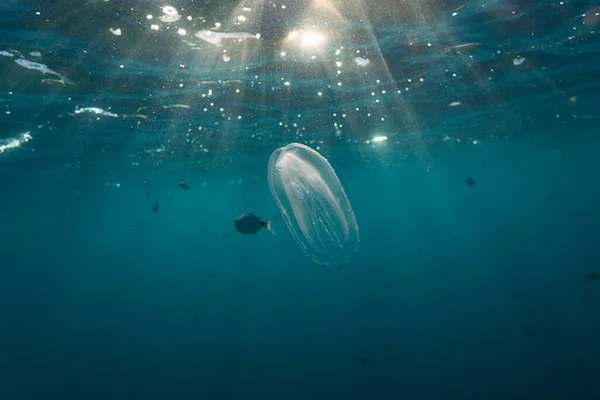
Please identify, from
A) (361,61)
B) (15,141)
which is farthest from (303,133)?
(15,141)

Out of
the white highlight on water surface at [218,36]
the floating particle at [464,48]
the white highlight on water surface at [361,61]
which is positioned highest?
the white highlight on water surface at [361,61]

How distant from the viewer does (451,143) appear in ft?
72.4

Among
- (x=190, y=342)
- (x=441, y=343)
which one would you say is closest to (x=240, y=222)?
(x=441, y=343)

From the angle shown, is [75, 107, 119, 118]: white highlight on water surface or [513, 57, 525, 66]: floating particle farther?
[75, 107, 119, 118]: white highlight on water surface

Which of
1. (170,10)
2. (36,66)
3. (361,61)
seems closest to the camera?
(170,10)

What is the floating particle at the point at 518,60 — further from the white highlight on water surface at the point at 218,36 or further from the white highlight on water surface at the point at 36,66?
the white highlight on water surface at the point at 36,66

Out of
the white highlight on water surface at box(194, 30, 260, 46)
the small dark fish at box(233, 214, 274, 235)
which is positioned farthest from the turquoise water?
the small dark fish at box(233, 214, 274, 235)

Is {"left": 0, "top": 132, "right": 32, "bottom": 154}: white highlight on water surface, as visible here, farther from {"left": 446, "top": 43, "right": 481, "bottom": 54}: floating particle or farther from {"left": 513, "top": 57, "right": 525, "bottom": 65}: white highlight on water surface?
{"left": 513, "top": 57, "right": 525, "bottom": 65}: white highlight on water surface

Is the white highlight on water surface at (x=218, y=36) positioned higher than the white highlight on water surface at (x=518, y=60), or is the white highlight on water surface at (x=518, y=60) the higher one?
the white highlight on water surface at (x=518, y=60)

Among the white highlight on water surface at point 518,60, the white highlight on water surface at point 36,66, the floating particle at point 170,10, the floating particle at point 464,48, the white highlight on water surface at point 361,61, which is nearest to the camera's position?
the floating particle at point 170,10

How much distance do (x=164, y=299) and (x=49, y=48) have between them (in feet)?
82.5

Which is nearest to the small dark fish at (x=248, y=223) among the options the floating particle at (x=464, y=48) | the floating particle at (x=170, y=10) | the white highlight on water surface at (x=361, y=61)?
the floating particle at (x=170, y=10)

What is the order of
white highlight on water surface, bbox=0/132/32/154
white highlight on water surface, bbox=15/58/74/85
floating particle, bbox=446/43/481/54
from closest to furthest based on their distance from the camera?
white highlight on water surface, bbox=15/58/74/85 → floating particle, bbox=446/43/481/54 → white highlight on water surface, bbox=0/132/32/154

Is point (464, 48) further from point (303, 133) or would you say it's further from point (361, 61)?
point (303, 133)
